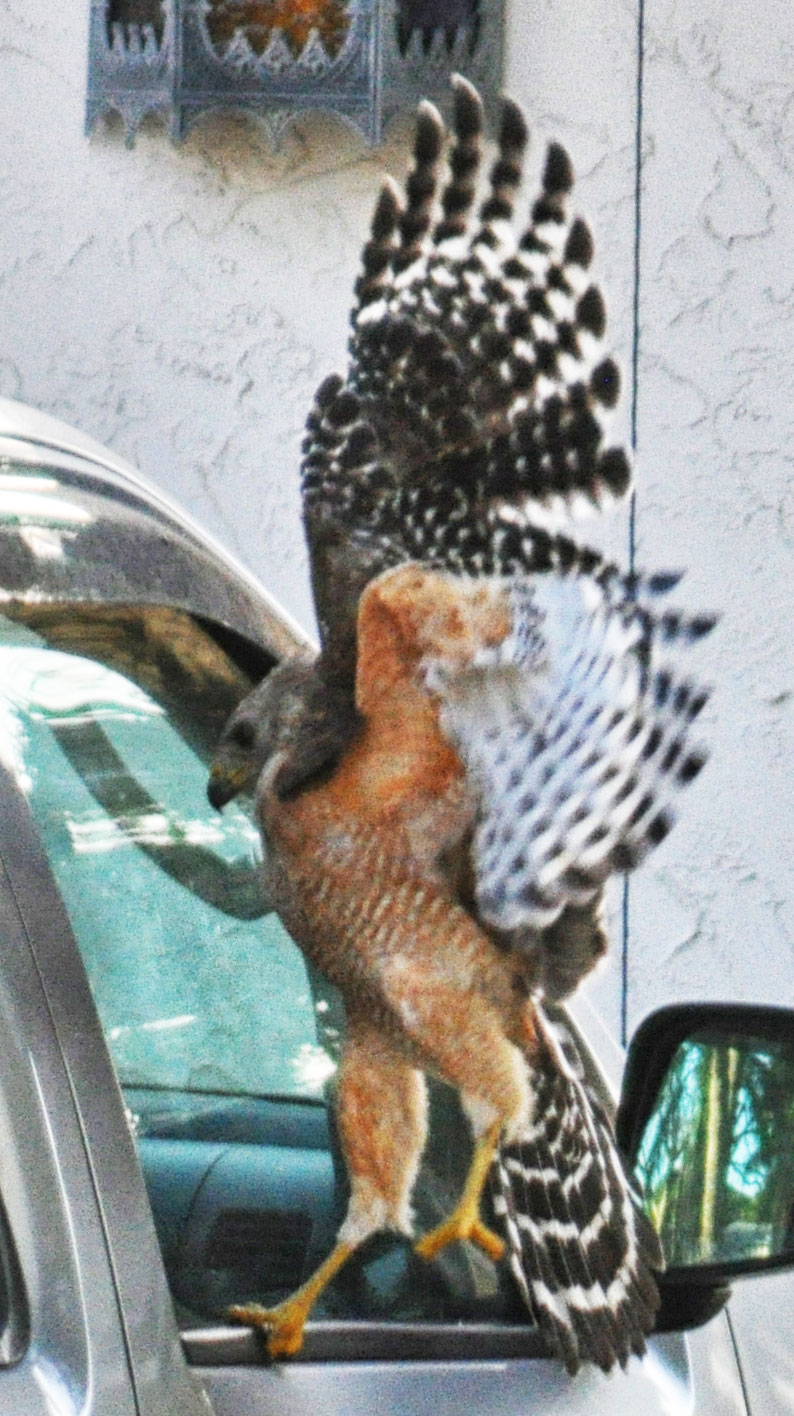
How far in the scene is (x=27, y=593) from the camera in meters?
1.75

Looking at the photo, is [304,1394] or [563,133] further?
[563,133]

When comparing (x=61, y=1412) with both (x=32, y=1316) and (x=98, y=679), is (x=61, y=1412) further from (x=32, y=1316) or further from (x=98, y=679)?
(x=98, y=679)

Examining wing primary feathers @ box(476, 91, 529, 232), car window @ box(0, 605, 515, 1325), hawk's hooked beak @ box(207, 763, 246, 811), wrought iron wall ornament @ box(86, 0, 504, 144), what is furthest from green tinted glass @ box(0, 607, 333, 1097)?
wrought iron wall ornament @ box(86, 0, 504, 144)

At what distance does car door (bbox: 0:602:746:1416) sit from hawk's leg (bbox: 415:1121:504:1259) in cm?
3

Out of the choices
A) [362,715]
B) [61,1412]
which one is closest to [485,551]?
[362,715]

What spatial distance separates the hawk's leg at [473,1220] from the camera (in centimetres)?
166

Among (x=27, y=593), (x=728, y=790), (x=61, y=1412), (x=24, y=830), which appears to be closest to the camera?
(x=61, y=1412)

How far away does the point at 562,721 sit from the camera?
4.99 ft

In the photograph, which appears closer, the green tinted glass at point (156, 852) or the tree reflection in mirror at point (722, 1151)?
the green tinted glass at point (156, 852)

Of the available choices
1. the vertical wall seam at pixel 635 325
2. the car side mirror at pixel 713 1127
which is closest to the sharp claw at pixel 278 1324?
the car side mirror at pixel 713 1127

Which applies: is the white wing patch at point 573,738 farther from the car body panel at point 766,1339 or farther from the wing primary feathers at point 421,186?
the car body panel at point 766,1339

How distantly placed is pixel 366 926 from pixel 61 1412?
463mm

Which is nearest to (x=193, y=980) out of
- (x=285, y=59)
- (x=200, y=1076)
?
(x=200, y=1076)

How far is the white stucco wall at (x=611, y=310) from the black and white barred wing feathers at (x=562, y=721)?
3.57 m
